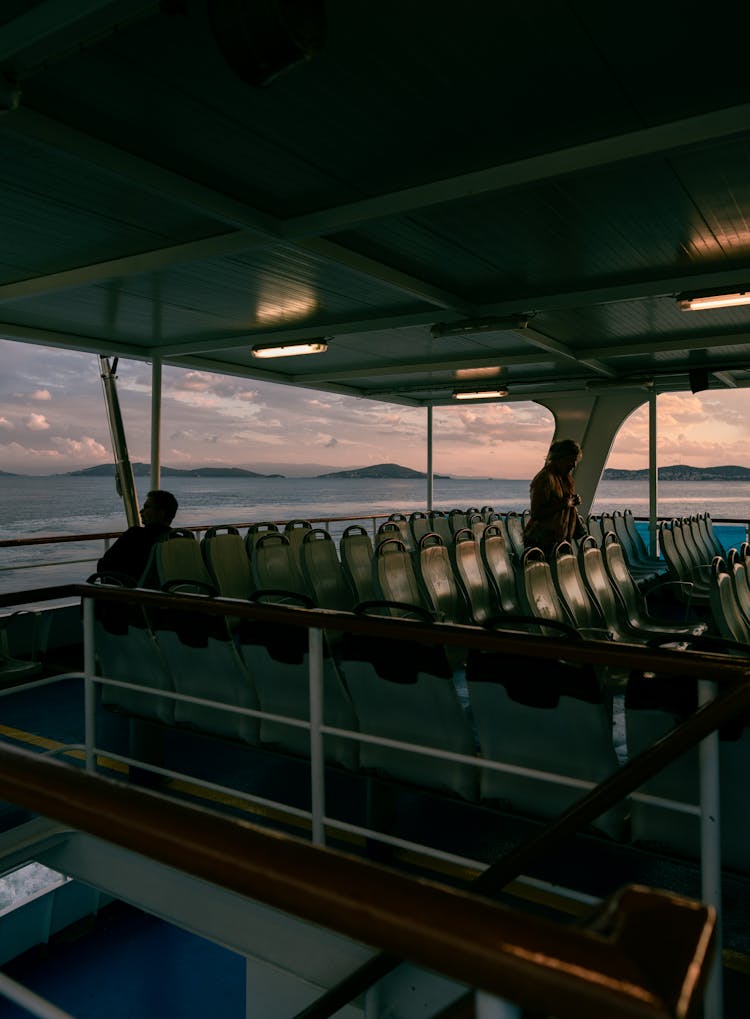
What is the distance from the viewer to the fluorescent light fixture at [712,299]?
5.07 meters

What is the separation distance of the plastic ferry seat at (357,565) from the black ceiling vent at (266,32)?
3104mm

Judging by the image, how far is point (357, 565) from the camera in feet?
15.8

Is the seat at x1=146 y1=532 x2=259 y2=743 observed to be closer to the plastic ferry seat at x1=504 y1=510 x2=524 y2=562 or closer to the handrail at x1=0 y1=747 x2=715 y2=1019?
the handrail at x1=0 y1=747 x2=715 y2=1019

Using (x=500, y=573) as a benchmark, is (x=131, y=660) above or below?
below

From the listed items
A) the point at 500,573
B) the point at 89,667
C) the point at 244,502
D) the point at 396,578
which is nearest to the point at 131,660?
the point at 89,667

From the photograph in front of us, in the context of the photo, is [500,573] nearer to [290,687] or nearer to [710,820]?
[290,687]

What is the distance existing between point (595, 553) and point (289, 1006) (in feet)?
11.3

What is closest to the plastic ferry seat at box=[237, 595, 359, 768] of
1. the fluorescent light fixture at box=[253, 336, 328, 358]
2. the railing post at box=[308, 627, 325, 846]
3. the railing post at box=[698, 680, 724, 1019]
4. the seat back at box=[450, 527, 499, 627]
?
the railing post at box=[308, 627, 325, 846]

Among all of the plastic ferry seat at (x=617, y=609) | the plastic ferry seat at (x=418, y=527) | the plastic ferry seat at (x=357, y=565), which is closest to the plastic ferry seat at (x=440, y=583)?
the plastic ferry seat at (x=357, y=565)

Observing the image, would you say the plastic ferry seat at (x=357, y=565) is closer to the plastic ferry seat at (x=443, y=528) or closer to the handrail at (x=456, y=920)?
the plastic ferry seat at (x=443, y=528)

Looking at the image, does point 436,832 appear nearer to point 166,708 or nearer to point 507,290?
point 166,708

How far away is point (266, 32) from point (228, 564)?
3.41 metres

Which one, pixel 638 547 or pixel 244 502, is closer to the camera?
pixel 638 547

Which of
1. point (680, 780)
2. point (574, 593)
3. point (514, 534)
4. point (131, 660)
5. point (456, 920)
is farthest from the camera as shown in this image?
point (514, 534)
